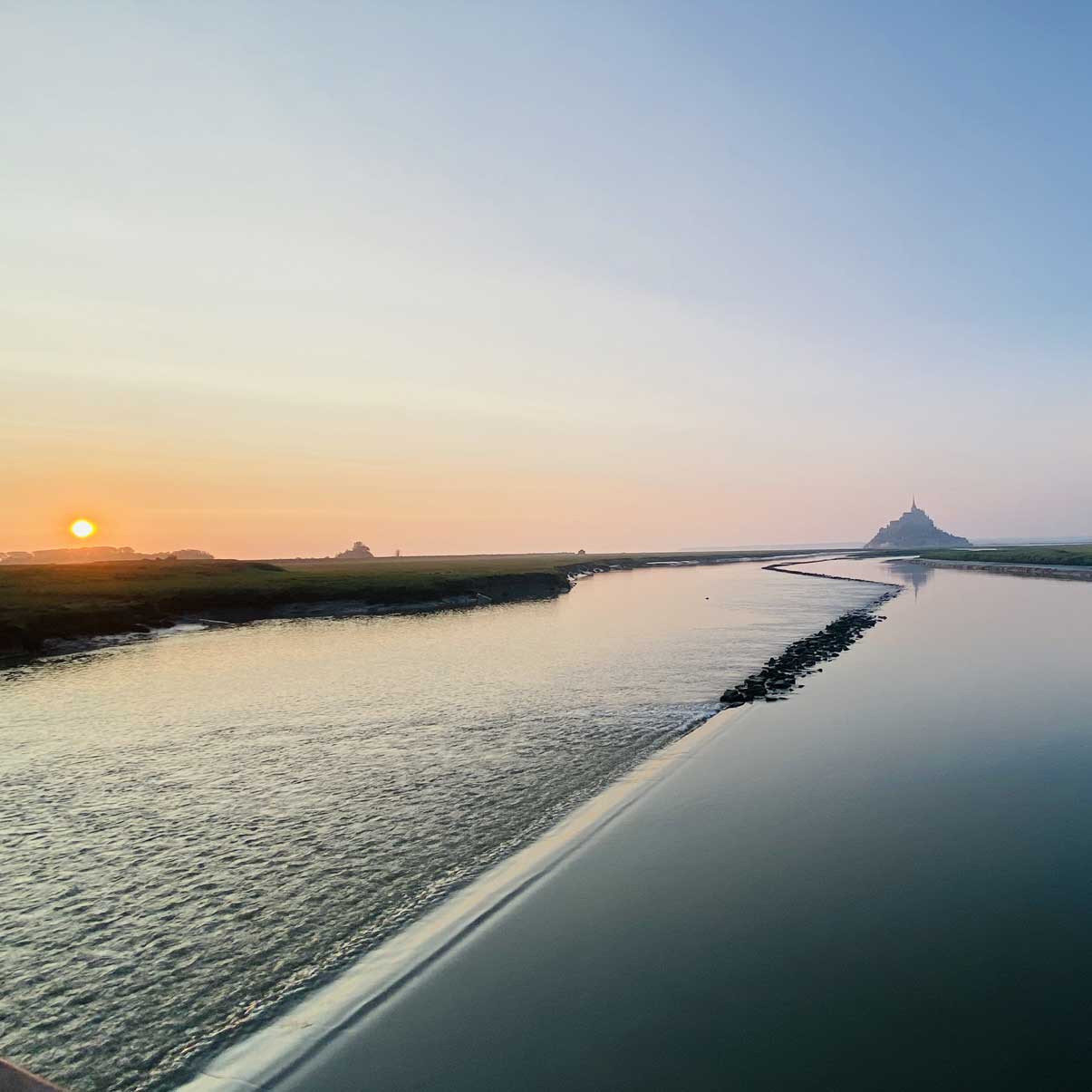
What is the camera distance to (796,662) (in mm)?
38844

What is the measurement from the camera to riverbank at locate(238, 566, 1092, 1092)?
8.41 meters

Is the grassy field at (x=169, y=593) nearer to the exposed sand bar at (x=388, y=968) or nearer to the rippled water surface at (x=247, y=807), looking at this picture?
the rippled water surface at (x=247, y=807)

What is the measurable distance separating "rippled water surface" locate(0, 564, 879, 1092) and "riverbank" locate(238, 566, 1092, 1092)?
192 centimetres

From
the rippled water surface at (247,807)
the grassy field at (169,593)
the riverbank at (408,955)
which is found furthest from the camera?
the grassy field at (169,593)

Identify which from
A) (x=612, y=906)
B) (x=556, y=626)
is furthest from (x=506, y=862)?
(x=556, y=626)

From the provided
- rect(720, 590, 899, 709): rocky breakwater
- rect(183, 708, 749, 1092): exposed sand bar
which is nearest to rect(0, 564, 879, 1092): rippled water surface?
A: rect(183, 708, 749, 1092): exposed sand bar

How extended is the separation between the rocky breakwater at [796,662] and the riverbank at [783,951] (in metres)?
9.76

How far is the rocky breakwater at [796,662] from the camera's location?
30.9m

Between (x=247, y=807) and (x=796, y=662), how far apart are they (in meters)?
30.5

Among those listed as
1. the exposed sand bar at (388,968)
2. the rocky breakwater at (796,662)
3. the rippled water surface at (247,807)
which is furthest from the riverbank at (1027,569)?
the exposed sand bar at (388,968)

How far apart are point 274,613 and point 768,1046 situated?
7613cm

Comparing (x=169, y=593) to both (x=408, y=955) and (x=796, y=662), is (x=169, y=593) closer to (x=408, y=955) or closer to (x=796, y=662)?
(x=796, y=662)

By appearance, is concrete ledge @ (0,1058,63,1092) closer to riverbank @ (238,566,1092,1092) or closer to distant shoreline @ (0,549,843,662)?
riverbank @ (238,566,1092,1092)

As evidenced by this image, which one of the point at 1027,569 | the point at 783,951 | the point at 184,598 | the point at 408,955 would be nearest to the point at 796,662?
the point at 783,951
